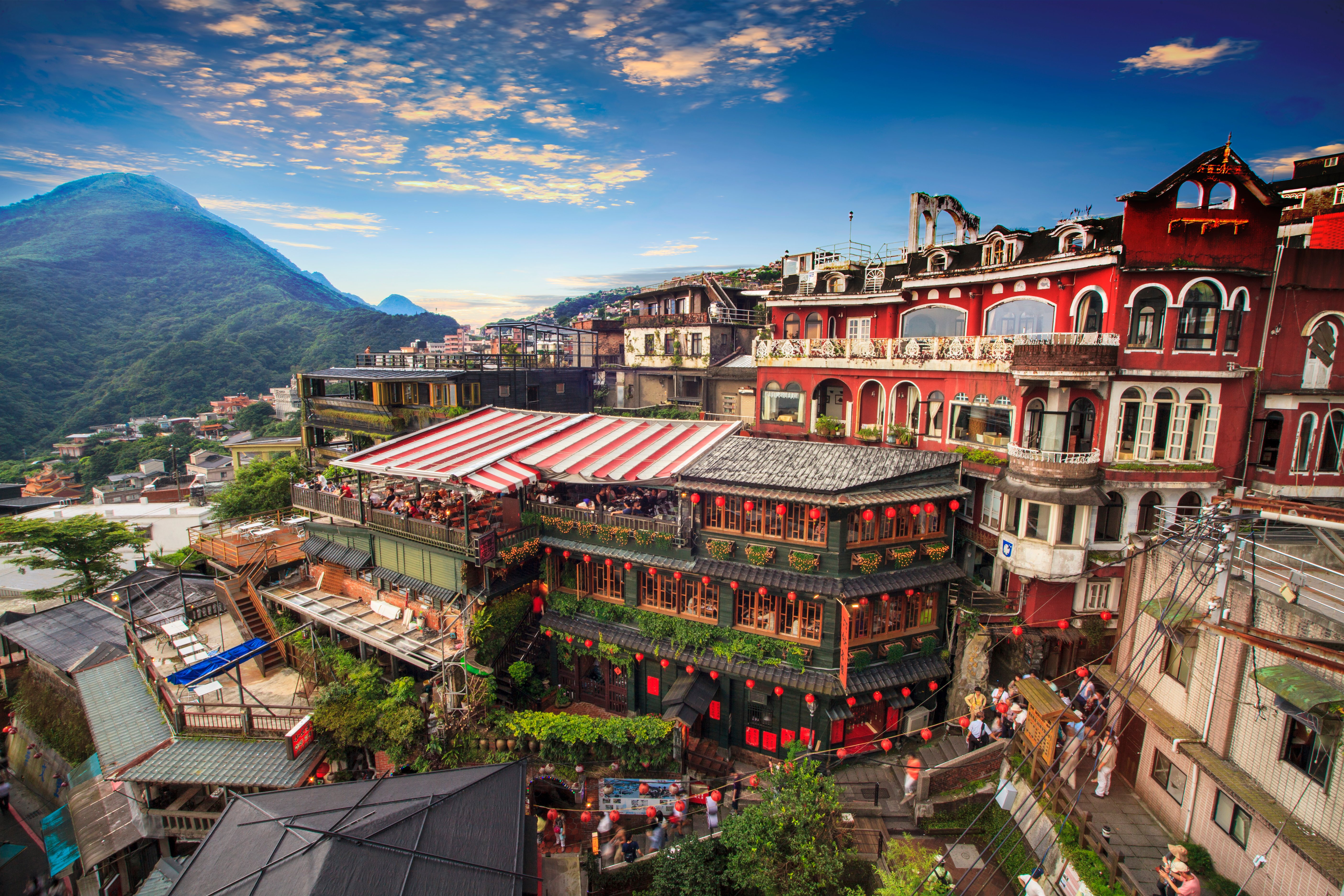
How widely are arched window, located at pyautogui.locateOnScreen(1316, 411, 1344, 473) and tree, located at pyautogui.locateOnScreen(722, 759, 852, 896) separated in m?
21.6

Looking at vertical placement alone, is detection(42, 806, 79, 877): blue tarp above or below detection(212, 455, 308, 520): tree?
below

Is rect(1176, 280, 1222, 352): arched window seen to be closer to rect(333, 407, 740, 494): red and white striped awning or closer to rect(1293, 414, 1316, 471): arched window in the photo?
rect(1293, 414, 1316, 471): arched window

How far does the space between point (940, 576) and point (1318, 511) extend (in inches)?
403

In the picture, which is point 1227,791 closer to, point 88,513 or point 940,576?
point 940,576

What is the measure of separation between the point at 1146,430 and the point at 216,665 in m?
34.8

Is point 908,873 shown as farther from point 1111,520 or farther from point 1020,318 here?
point 1020,318

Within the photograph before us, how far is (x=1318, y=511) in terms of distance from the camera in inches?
516

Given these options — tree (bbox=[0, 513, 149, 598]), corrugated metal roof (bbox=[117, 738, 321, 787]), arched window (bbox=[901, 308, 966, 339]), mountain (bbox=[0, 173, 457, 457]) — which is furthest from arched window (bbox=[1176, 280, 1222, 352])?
mountain (bbox=[0, 173, 457, 457])

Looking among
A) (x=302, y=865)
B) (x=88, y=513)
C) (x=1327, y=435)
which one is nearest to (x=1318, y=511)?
(x=1327, y=435)

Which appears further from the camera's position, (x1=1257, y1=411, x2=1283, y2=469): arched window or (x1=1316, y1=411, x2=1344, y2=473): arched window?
(x1=1257, y1=411, x2=1283, y2=469): arched window

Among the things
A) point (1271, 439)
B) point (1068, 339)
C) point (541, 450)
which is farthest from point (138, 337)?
point (1271, 439)

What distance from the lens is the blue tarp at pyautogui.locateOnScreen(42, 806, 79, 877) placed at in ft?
69.1

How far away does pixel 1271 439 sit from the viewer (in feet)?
69.4

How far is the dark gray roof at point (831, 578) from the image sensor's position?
2031cm
